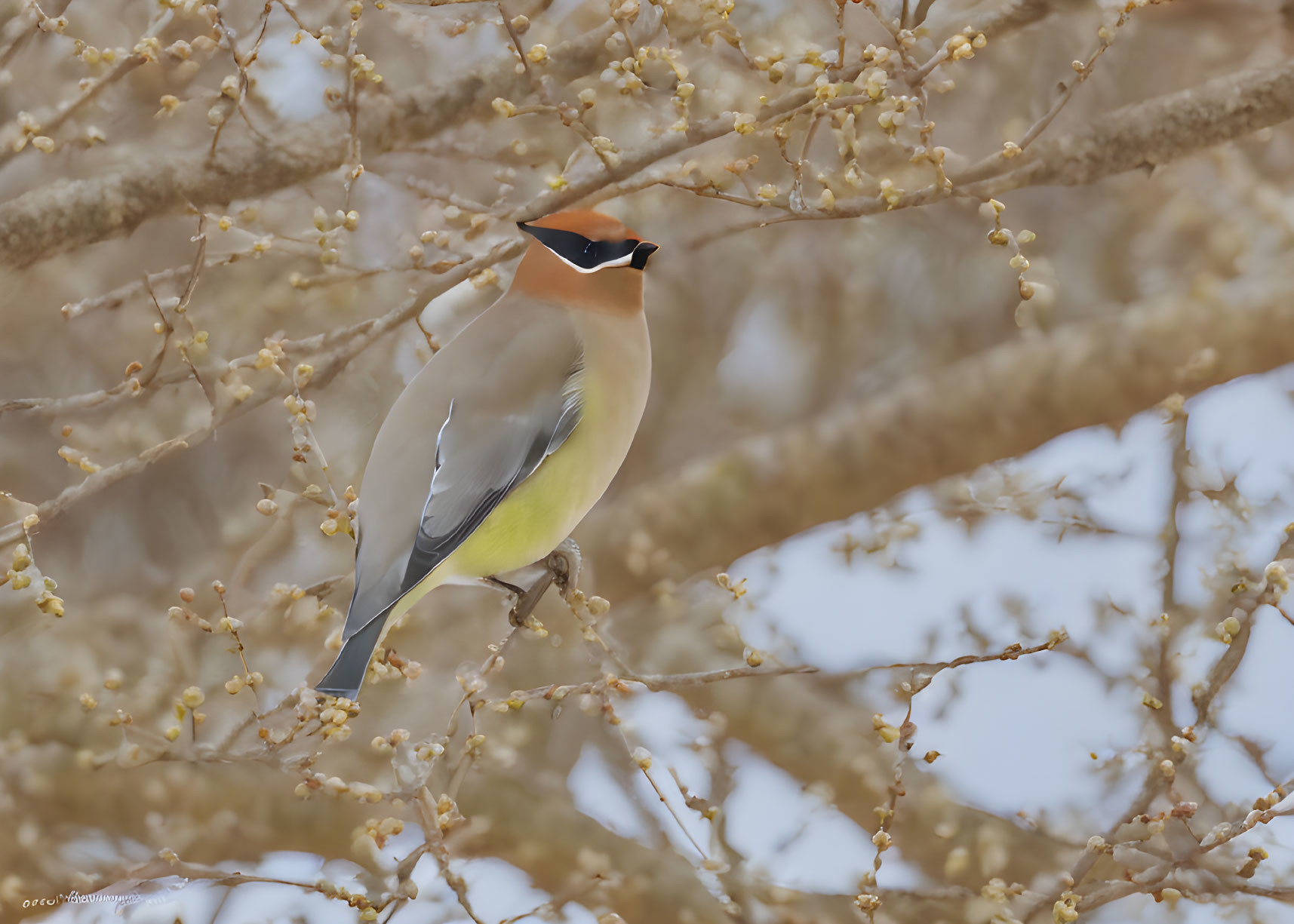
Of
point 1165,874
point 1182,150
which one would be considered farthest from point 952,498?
point 1165,874

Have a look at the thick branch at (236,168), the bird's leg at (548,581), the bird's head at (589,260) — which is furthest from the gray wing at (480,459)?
the thick branch at (236,168)

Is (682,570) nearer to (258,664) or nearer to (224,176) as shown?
(258,664)

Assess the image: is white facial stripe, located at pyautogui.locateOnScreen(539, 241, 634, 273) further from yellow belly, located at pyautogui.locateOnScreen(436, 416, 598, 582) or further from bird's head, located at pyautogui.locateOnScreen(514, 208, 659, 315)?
yellow belly, located at pyautogui.locateOnScreen(436, 416, 598, 582)

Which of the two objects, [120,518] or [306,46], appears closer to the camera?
[306,46]

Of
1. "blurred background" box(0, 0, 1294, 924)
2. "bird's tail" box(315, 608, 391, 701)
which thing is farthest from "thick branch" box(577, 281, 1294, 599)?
"bird's tail" box(315, 608, 391, 701)

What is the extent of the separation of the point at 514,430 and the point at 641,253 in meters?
0.36

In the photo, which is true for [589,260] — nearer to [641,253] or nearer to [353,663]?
[641,253]

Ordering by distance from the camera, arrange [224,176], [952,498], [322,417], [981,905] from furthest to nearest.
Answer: [952,498] → [322,417] → [224,176] → [981,905]

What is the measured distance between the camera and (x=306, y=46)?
2492mm

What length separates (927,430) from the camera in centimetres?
266

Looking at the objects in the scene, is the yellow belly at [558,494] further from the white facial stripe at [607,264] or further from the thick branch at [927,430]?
the thick branch at [927,430]

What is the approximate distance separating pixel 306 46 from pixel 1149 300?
73.1 inches

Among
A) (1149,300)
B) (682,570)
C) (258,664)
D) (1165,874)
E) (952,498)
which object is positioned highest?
(1149,300)

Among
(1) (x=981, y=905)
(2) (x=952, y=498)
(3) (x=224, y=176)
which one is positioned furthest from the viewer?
(2) (x=952, y=498)
